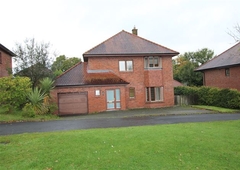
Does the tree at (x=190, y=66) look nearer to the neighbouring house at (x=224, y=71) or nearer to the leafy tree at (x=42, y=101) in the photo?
the neighbouring house at (x=224, y=71)

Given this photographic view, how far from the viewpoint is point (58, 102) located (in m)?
19.2

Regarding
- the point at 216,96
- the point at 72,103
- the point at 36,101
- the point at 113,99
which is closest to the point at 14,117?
the point at 36,101

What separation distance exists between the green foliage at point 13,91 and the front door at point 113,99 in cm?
729

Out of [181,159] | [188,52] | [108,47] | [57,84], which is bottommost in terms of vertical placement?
[181,159]

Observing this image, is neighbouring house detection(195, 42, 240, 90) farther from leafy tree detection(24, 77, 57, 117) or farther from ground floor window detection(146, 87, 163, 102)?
leafy tree detection(24, 77, 57, 117)

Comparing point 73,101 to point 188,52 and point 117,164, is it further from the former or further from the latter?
point 188,52

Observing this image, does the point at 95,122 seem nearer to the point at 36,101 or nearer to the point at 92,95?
the point at 36,101

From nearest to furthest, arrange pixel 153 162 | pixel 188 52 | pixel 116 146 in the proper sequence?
pixel 153 162 → pixel 116 146 → pixel 188 52

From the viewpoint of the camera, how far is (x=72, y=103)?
19.4 meters

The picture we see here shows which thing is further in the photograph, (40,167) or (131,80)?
(131,80)

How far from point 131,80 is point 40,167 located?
679 inches

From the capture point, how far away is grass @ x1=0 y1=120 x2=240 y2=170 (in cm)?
572

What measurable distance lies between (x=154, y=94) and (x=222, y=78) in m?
9.74

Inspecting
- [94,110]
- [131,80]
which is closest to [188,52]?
[131,80]
